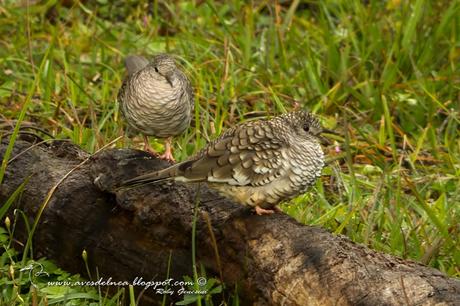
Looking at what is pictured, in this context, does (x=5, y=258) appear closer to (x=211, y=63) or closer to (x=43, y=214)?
(x=43, y=214)

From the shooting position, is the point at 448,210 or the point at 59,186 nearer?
the point at 59,186

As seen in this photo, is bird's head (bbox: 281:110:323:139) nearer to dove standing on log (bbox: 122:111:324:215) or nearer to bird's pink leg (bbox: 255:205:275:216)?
dove standing on log (bbox: 122:111:324:215)

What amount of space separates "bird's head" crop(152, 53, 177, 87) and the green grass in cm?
55

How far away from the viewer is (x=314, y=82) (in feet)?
21.5

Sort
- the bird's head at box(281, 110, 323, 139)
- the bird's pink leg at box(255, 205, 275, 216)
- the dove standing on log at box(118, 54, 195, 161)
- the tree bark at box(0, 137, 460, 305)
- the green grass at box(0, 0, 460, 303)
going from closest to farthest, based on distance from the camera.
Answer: the tree bark at box(0, 137, 460, 305), the bird's pink leg at box(255, 205, 275, 216), the bird's head at box(281, 110, 323, 139), the dove standing on log at box(118, 54, 195, 161), the green grass at box(0, 0, 460, 303)

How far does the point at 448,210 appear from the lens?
4.91m

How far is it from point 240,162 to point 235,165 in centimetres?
2

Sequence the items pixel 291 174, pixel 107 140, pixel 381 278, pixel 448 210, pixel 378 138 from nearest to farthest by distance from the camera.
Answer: pixel 381 278 → pixel 291 174 → pixel 448 210 → pixel 107 140 → pixel 378 138

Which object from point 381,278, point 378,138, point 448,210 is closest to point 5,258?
point 381,278

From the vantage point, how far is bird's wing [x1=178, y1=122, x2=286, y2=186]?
158 inches

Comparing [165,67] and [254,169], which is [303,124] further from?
[165,67]

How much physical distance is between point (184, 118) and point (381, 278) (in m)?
1.87

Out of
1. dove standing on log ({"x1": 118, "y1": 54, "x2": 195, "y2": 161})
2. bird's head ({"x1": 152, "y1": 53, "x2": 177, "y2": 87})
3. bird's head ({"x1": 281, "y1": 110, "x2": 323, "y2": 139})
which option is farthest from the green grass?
bird's head ({"x1": 281, "y1": 110, "x2": 323, "y2": 139})

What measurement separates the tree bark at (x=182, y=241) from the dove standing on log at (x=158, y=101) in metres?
0.44
